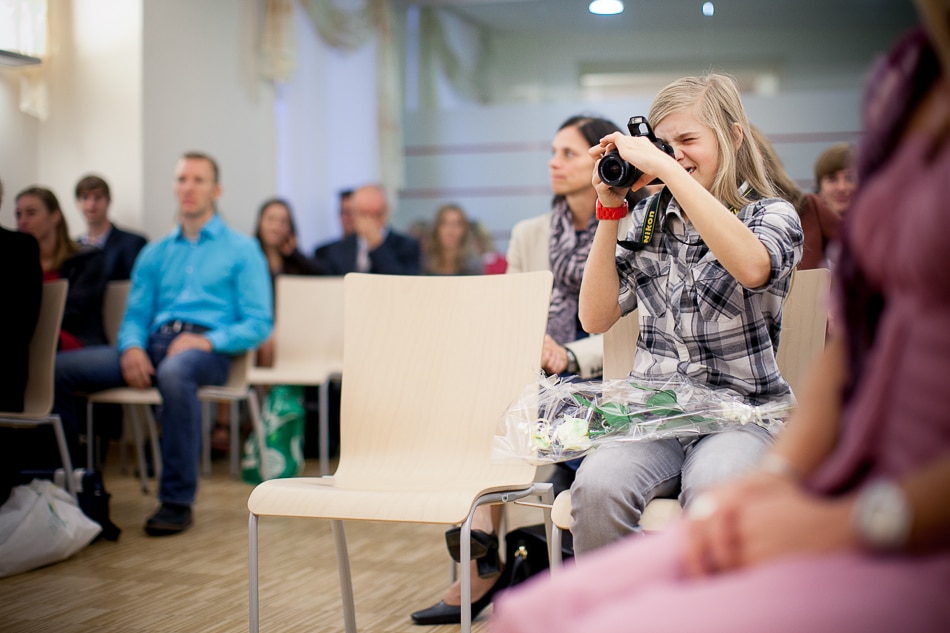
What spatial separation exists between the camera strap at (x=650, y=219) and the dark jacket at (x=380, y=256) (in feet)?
11.1

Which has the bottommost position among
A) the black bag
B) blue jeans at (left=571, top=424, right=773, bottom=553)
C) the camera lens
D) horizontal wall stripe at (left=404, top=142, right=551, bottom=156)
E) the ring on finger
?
the black bag

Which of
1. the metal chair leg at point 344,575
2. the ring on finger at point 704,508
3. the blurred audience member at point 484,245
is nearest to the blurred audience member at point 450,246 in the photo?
the blurred audience member at point 484,245

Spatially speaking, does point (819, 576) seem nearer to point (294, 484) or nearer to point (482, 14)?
point (294, 484)

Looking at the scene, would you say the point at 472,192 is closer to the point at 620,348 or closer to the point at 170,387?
the point at 170,387

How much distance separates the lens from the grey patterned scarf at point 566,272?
256cm

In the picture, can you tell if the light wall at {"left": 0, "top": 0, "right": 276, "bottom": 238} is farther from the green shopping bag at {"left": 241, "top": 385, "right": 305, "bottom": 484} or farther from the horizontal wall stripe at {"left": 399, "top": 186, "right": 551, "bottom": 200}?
the horizontal wall stripe at {"left": 399, "top": 186, "right": 551, "bottom": 200}

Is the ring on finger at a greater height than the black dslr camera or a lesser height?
lesser

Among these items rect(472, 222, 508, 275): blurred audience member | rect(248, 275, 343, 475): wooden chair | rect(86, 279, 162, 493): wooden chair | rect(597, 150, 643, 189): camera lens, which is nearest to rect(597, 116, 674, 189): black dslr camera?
rect(597, 150, 643, 189): camera lens

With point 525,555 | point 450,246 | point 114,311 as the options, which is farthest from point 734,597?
point 450,246

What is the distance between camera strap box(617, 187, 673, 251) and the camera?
171cm

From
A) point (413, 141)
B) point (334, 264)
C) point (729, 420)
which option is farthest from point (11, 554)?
point (413, 141)

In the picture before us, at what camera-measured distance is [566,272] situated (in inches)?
101

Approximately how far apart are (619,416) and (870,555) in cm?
89

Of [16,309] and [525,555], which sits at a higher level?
[16,309]
